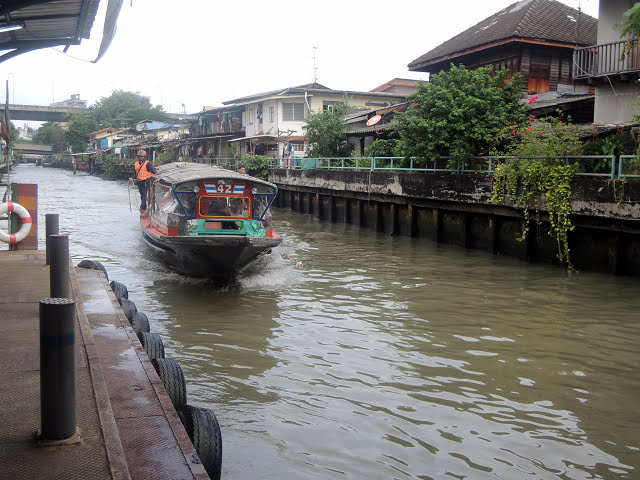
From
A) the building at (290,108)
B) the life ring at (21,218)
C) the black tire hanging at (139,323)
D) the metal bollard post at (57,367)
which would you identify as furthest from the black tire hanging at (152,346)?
Result: the building at (290,108)

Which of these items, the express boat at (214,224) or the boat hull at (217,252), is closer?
the boat hull at (217,252)

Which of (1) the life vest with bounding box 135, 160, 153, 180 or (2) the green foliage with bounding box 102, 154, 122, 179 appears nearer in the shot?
(1) the life vest with bounding box 135, 160, 153, 180

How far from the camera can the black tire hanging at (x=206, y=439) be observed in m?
4.28

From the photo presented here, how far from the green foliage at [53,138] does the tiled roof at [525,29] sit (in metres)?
83.8

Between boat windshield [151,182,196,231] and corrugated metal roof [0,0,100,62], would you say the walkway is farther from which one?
boat windshield [151,182,196,231]

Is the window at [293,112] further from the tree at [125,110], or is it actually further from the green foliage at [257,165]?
the tree at [125,110]

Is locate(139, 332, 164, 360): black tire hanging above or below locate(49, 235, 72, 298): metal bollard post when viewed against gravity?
below

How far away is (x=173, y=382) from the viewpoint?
505cm

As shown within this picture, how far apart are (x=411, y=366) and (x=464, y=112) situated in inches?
432

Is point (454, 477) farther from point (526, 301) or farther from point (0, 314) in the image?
point (526, 301)

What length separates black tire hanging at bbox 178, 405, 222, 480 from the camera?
4.28m

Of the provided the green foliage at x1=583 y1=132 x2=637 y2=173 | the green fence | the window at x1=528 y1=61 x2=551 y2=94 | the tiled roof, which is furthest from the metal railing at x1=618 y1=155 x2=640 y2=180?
the window at x1=528 y1=61 x2=551 y2=94

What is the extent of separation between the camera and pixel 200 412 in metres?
4.57

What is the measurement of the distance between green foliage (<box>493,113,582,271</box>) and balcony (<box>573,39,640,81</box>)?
370cm
